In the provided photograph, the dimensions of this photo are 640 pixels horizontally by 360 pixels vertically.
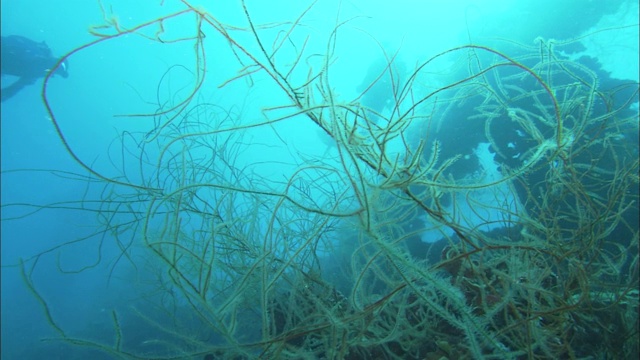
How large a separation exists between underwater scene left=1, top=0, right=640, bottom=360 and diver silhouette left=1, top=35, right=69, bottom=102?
10 cm

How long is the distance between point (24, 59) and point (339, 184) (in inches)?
827

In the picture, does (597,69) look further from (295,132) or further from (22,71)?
(295,132)

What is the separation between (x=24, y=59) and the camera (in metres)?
16.9

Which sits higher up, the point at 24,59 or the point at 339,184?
the point at 24,59

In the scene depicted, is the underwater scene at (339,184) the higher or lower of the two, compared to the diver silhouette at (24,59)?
lower

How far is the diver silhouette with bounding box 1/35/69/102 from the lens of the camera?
16156 mm

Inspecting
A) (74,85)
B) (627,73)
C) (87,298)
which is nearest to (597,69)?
(627,73)

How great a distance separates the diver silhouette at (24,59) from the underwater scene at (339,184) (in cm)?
10

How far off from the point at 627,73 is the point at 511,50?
3.21 metres

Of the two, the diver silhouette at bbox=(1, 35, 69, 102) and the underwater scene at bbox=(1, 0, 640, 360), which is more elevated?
the diver silhouette at bbox=(1, 35, 69, 102)

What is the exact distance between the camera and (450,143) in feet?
22.2

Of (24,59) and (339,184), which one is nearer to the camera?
(339,184)

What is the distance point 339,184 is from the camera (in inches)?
156

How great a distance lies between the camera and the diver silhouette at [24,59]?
53.0 ft
